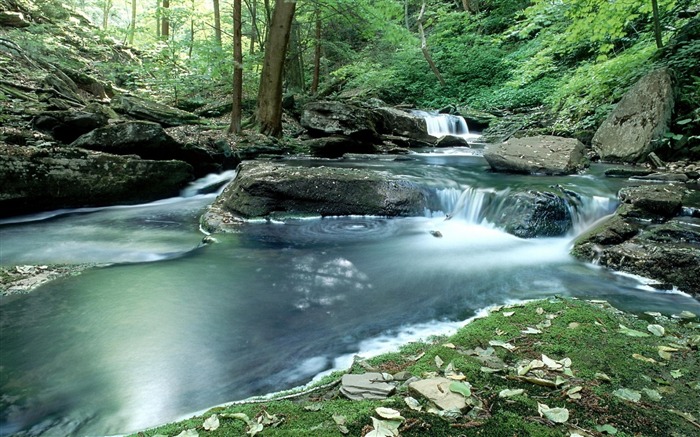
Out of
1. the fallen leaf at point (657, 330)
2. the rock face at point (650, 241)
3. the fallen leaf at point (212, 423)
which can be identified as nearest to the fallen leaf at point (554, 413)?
the fallen leaf at point (212, 423)

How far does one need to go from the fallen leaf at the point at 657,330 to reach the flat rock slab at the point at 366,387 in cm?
235

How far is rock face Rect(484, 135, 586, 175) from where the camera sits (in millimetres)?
9047

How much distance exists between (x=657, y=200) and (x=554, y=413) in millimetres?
5295

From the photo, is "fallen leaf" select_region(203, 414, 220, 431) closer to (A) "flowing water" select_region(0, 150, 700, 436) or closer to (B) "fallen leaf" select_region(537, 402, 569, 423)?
(A) "flowing water" select_region(0, 150, 700, 436)

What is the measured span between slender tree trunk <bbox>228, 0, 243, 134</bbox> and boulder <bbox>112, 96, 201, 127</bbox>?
1979 mm

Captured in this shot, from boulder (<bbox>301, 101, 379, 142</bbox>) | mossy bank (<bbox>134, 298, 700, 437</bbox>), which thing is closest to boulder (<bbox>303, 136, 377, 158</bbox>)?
boulder (<bbox>301, 101, 379, 142</bbox>)

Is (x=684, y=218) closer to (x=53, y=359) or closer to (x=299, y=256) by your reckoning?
(x=299, y=256)

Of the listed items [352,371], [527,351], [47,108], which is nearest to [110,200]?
[47,108]

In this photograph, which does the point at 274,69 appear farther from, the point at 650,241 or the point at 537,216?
the point at 650,241

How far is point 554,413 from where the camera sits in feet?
6.81

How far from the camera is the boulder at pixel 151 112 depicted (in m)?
12.7

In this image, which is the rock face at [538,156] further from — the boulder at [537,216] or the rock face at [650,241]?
the rock face at [650,241]

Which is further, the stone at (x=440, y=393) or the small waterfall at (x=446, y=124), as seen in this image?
the small waterfall at (x=446, y=124)

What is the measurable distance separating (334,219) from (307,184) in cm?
84
